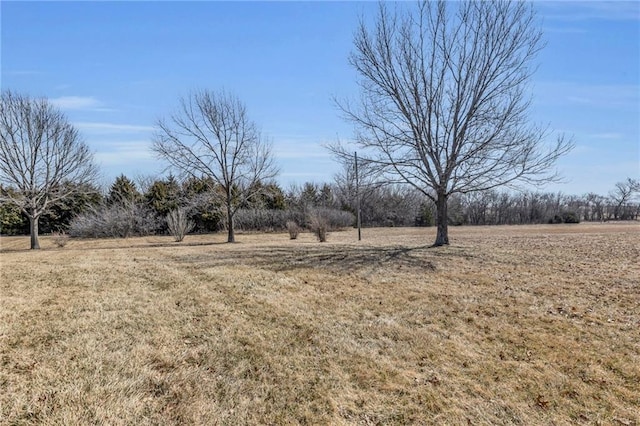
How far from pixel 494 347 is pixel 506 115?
10.1 metres

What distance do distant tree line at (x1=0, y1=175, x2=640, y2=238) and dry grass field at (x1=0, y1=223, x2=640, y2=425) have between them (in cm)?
824

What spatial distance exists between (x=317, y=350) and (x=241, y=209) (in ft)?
84.7

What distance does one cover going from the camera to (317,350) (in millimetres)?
4141

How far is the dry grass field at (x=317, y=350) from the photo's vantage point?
9.78ft

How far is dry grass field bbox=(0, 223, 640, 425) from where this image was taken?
2980 mm

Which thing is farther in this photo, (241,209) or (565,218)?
(565,218)

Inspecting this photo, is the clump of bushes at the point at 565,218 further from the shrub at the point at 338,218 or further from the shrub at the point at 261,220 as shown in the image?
the shrub at the point at 261,220

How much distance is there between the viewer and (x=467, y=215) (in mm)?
45812

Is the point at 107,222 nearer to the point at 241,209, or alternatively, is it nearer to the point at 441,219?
the point at 241,209

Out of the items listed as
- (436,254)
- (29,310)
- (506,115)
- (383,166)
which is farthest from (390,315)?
(506,115)

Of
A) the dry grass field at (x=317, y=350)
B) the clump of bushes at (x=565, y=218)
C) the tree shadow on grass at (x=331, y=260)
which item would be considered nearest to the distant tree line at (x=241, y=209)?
the clump of bushes at (x=565, y=218)

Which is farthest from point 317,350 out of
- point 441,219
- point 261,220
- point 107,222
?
point 261,220

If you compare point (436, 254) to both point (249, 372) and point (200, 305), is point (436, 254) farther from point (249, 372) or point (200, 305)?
point (249, 372)

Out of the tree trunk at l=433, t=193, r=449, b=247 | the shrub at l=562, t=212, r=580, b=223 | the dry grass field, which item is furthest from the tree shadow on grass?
the shrub at l=562, t=212, r=580, b=223
